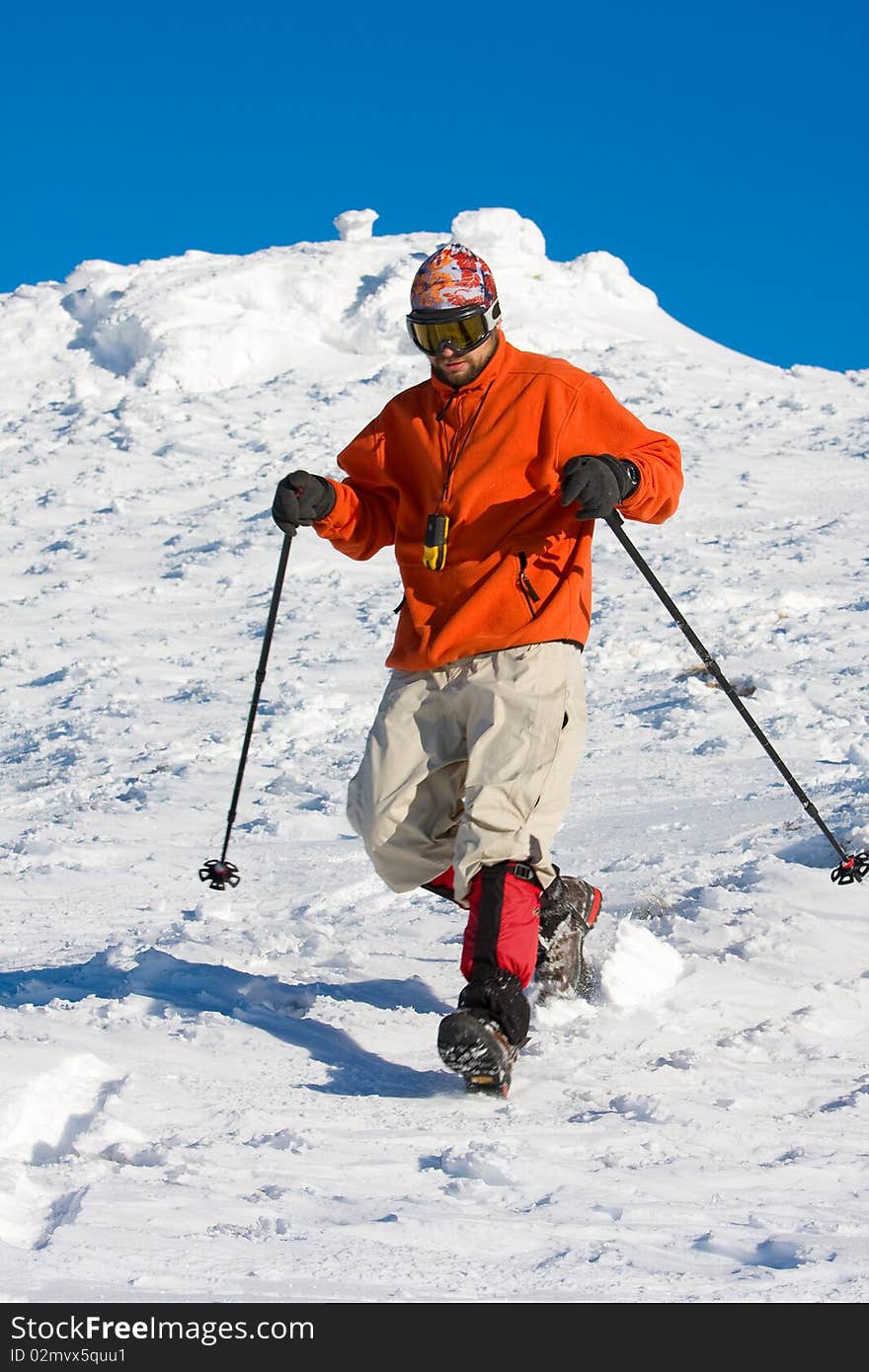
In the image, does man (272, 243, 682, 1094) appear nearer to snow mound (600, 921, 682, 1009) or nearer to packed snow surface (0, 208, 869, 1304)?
snow mound (600, 921, 682, 1009)

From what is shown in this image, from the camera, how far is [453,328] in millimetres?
3846

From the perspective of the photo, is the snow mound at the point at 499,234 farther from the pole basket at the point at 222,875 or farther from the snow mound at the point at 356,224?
the pole basket at the point at 222,875

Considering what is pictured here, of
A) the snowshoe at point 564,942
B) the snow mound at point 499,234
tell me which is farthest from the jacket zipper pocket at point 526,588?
the snow mound at point 499,234

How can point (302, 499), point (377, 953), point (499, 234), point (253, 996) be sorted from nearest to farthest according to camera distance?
point (302, 499) < point (253, 996) < point (377, 953) < point (499, 234)

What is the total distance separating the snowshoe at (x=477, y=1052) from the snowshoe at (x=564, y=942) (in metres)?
0.66

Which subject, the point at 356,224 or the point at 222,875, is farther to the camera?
the point at 356,224

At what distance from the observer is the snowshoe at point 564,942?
13.3 feet

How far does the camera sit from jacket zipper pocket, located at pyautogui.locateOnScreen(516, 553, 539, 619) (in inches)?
151

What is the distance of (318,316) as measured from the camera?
73.4 feet

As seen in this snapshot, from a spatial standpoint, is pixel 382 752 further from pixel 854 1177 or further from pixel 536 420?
pixel 854 1177

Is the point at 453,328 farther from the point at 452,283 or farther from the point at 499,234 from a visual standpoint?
the point at 499,234

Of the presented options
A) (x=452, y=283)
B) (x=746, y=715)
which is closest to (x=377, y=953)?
(x=746, y=715)

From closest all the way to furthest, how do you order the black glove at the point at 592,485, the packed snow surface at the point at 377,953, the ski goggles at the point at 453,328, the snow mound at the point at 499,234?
the packed snow surface at the point at 377,953
the black glove at the point at 592,485
the ski goggles at the point at 453,328
the snow mound at the point at 499,234

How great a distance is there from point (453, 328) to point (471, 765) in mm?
1166
